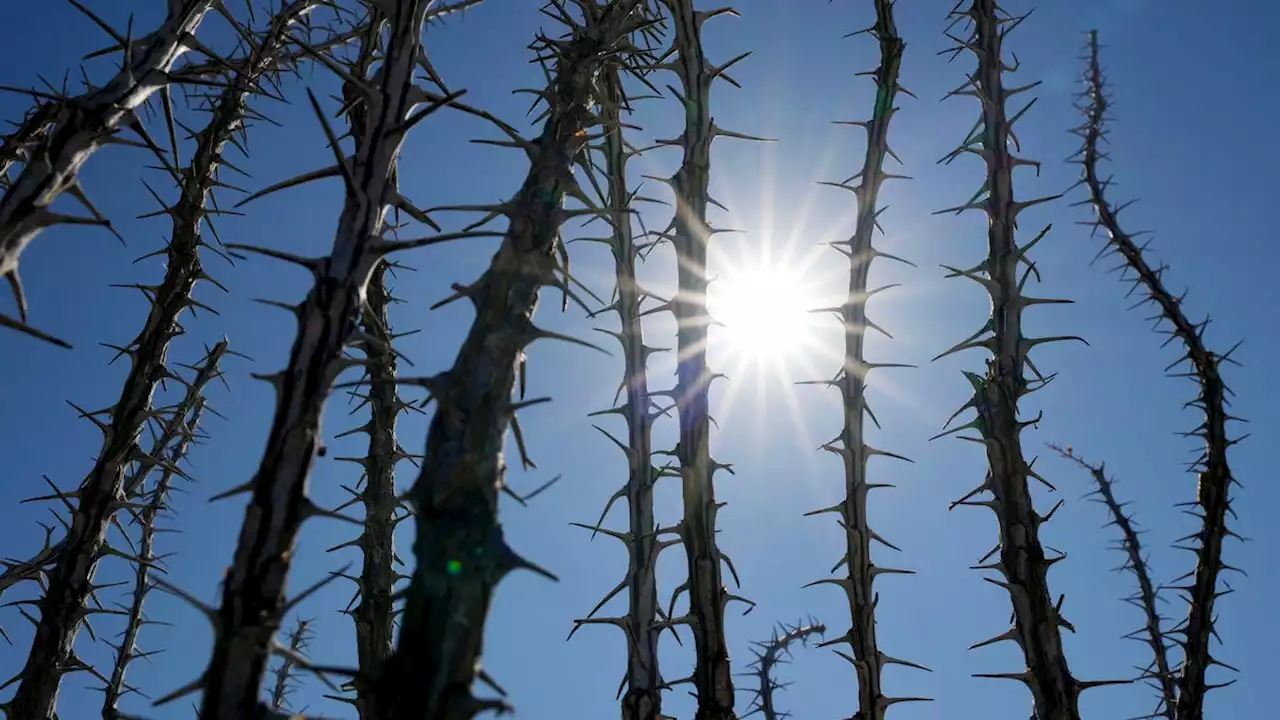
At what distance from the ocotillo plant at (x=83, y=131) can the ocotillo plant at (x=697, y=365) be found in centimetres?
187

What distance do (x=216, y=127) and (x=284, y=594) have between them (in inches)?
107

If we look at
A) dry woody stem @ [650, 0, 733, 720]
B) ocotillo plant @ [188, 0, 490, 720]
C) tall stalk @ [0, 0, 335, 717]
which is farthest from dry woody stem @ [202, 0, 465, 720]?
dry woody stem @ [650, 0, 733, 720]

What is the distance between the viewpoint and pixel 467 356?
193 centimetres

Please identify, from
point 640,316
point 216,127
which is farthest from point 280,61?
point 640,316

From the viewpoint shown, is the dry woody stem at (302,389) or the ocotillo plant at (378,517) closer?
the dry woody stem at (302,389)

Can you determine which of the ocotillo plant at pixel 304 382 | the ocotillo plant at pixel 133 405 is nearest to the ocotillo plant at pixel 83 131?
the ocotillo plant at pixel 304 382

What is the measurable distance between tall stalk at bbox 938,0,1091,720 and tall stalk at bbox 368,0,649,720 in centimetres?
211

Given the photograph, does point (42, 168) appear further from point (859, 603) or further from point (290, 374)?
point (859, 603)

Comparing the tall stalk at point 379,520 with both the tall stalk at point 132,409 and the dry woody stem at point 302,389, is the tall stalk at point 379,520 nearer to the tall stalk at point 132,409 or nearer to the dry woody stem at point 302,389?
the tall stalk at point 132,409

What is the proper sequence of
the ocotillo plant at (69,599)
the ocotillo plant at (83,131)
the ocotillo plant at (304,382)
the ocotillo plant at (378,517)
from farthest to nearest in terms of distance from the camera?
the ocotillo plant at (378,517), the ocotillo plant at (69,599), the ocotillo plant at (83,131), the ocotillo plant at (304,382)

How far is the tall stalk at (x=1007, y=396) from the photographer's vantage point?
3365 millimetres

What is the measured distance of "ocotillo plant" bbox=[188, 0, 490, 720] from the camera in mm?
1657

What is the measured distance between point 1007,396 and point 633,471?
151cm

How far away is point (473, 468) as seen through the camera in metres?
1.81
